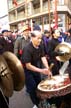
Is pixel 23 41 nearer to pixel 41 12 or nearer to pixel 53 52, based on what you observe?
pixel 53 52

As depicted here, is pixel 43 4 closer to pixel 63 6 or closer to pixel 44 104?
pixel 63 6

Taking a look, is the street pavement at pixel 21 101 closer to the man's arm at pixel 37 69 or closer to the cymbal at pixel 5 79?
the man's arm at pixel 37 69

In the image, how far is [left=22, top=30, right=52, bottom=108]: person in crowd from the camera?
6023 millimetres

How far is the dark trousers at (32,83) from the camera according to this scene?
20.6 feet

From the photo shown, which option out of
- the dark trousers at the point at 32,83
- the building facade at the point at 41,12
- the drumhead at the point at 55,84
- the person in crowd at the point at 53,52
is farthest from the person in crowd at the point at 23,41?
the building facade at the point at 41,12

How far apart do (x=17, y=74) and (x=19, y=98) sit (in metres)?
3.77

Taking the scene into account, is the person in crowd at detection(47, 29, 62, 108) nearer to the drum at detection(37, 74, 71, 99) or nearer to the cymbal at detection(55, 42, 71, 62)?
the cymbal at detection(55, 42, 71, 62)

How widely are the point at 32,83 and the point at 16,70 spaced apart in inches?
79.4

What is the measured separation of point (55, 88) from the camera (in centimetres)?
518

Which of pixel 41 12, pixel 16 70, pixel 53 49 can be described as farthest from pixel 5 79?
pixel 41 12

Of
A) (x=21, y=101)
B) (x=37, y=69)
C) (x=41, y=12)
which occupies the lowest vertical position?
(x=21, y=101)

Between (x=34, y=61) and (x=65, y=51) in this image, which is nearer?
(x=65, y=51)

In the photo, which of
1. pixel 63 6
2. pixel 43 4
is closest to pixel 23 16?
pixel 43 4

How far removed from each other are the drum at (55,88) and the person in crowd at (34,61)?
331 mm
